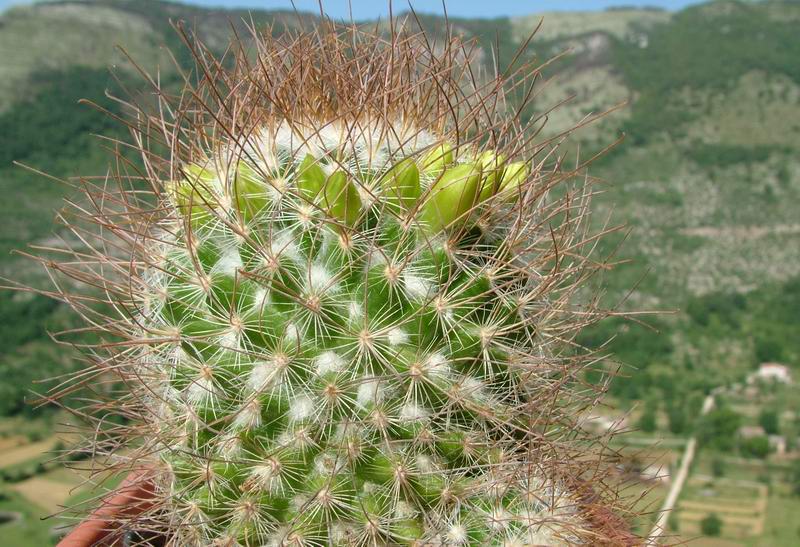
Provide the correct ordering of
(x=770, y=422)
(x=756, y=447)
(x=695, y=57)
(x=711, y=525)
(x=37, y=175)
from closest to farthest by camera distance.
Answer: (x=711, y=525) → (x=756, y=447) → (x=770, y=422) → (x=37, y=175) → (x=695, y=57)

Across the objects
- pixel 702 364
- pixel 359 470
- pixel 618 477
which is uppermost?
pixel 359 470

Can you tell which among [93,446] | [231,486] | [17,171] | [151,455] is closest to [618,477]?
[231,486]

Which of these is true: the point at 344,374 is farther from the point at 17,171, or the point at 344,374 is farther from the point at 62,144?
the point at 62,144

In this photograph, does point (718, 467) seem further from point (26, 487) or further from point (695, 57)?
point (695, 57)

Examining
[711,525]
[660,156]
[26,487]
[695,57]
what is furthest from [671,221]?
[26,487]

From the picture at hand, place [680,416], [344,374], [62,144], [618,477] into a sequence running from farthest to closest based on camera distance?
[62,144] < [680,416] < [618,477] < [344,374]

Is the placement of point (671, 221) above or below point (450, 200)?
below

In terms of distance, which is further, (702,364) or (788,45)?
(788,45)
